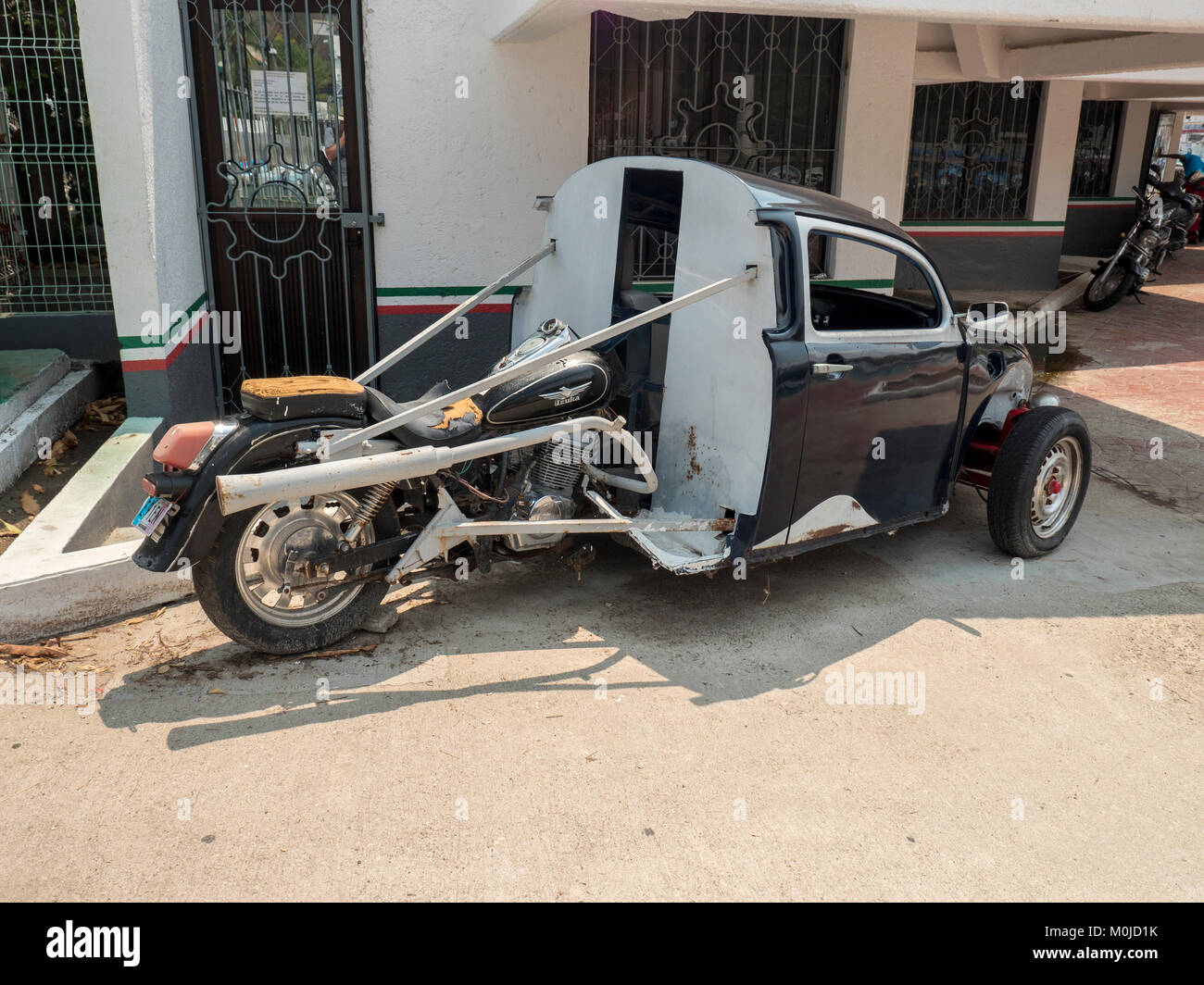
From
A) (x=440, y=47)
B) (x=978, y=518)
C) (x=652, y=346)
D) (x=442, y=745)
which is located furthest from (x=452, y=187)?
(x=442, y=745)

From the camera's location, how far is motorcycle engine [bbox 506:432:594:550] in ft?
15.0

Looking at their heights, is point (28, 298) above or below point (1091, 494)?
above

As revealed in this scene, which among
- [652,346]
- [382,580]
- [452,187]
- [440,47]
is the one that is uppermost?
[440,47]

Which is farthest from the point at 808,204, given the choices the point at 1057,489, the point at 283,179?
the point at 283,179

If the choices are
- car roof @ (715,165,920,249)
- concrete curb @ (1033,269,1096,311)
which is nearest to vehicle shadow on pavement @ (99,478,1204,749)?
car roof @ (715,165,920,249)

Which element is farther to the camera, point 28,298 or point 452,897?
point 28,298

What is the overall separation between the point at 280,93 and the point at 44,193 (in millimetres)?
1848

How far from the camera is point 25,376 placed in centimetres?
638

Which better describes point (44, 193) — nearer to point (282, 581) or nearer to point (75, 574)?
point (75, 574)

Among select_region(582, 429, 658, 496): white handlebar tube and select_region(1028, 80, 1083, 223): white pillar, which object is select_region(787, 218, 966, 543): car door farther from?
select_region(1028, 80, 1083, 223): white pillar

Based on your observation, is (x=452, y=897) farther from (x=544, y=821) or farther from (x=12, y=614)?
(x=12, y=614)

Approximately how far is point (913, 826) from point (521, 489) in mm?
2157

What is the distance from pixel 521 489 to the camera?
463 cm

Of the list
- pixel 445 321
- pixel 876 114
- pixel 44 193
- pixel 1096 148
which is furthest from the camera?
pixel 1096 148
